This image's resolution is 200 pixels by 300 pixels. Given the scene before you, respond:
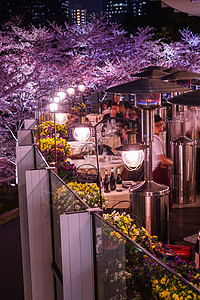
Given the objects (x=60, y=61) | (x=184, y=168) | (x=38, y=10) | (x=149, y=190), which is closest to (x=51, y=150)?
(x=149, y=190)

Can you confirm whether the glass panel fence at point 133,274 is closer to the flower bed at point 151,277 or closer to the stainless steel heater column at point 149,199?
the flower bed at point 151,277

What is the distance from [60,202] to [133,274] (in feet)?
3.70

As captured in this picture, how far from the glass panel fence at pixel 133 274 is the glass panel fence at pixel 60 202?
373 mm

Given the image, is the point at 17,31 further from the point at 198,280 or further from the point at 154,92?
the point at 198,280

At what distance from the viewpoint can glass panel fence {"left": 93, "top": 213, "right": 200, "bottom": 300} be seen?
5.05ft

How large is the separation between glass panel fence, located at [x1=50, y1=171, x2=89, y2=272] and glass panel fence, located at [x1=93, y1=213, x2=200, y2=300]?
37 centimetres

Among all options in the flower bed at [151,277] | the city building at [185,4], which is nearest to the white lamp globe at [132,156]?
the flower bed at [151,277]

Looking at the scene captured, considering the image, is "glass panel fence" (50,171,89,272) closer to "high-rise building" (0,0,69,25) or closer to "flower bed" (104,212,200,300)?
"flower bed" (104,212,200,300)

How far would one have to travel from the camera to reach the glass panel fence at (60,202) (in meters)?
2.33

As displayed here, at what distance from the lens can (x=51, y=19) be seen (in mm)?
26156

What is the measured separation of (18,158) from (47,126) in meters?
3.20

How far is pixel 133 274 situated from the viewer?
1.68 m

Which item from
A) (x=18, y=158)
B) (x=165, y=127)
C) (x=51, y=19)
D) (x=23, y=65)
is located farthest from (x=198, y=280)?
(x=51, y=19)

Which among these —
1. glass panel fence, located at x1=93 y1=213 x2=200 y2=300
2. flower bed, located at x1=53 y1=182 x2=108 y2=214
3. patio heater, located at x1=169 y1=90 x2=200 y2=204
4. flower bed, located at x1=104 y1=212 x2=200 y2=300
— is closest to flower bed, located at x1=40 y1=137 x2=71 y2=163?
patio heater, located at x1=169 y1=90 x2=200 y2=204
